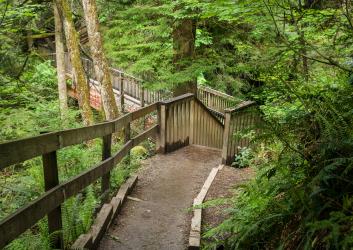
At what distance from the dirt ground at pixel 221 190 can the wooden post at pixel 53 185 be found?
1738mm

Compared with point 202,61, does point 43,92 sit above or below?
below

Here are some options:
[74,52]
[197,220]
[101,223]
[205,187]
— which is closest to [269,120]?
[197,220]

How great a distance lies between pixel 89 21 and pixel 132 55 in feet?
11.8

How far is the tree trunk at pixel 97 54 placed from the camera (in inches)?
394

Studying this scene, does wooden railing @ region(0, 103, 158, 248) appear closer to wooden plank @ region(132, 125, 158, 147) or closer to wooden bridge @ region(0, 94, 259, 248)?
wooden bridge @ region(0, 94, 259, 248)

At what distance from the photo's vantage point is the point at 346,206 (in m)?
2.51

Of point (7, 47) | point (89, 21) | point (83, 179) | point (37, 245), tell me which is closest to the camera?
point (37, 245)

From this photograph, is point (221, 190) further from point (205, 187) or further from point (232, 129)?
point (232, 129)

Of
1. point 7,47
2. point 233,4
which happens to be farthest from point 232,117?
point 7,47

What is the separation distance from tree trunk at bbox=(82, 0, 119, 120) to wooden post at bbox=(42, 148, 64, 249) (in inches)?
286

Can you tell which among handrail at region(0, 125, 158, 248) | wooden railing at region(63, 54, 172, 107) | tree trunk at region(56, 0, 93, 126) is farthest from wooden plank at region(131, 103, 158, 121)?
wooden railing at region(63, 54, 172, 107)

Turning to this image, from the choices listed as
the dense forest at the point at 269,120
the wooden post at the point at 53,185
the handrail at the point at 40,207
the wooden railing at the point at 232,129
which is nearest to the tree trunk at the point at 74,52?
the dense forest at the point at 269,120

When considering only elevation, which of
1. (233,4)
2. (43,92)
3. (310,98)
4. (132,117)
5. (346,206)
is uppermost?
(233,4)

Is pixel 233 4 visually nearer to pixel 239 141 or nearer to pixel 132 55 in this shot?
pixel 239 141
